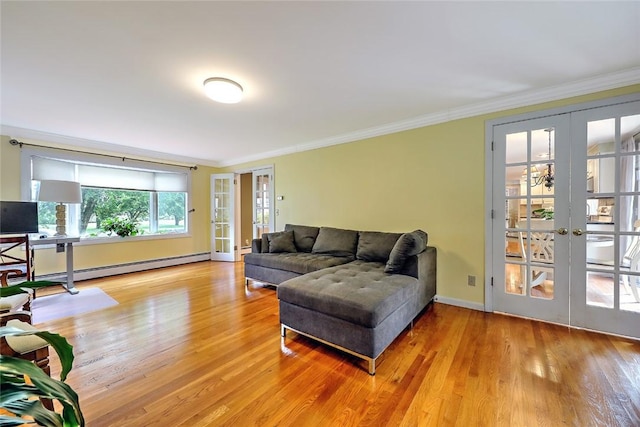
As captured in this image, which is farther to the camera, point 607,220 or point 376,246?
point 376,246

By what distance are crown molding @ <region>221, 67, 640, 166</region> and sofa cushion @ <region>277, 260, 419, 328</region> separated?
199 cm

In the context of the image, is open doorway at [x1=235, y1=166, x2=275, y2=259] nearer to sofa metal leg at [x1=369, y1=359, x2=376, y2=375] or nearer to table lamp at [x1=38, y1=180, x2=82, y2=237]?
table lamp at [x1=38, y1=180, x2=82, y2=237]

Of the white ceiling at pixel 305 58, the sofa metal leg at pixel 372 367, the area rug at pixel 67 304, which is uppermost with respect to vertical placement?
the white ceiling at pixel 305 58

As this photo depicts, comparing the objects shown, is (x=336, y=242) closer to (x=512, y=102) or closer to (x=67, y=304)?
(x=512, y=102)

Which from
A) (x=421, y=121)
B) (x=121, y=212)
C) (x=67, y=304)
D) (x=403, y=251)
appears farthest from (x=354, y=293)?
(x=121, y=212)

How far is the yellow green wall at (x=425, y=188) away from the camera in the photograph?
9.67ft

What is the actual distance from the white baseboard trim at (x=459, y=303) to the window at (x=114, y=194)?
5.09m

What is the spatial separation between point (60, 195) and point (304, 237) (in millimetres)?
3351

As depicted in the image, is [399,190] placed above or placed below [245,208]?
above

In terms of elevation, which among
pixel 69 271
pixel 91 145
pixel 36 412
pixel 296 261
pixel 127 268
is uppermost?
pixel 91 145

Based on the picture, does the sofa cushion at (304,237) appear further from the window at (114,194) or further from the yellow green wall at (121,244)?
the window at (114,194)

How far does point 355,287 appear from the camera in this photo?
2.13 m

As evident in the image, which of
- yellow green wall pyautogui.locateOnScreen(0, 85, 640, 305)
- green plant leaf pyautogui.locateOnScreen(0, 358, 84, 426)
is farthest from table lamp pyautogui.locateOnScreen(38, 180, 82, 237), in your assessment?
green plant leaf pyautogui.locateOnScreen(0, 358, 84, 426)

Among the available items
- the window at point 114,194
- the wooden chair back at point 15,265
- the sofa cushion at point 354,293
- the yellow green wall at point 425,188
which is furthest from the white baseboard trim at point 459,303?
the window at point 114,194
